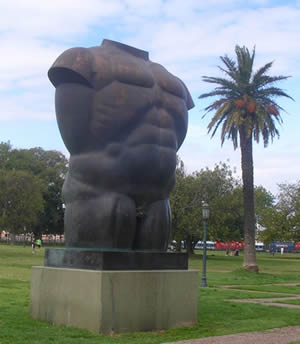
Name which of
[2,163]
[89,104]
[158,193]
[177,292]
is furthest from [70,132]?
[2,163]

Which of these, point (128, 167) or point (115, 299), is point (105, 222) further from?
point (115, 299)

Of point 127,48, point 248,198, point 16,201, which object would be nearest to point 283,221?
point 248,198

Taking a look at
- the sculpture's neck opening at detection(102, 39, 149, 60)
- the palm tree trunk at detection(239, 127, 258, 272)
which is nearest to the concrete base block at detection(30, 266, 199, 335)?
the sculpture's neck opening at detection(102, 39, 149, 60)

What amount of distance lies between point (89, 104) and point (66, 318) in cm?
307

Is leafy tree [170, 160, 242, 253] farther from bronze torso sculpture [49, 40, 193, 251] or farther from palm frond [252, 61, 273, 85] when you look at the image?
bronze torso sculpture [49, 40, 193, 251]

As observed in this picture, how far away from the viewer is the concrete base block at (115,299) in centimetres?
739

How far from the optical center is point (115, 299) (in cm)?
745

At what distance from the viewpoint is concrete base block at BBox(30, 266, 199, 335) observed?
7395mm

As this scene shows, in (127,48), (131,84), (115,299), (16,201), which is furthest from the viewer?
(16,201)

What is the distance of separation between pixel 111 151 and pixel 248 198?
1995cm

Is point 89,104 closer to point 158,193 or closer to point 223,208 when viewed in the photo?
point 158,193

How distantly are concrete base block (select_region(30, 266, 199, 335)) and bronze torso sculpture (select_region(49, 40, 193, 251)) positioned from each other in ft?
1.86

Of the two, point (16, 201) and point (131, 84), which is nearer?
point (131, 84)

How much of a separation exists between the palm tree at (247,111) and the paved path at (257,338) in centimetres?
1933
